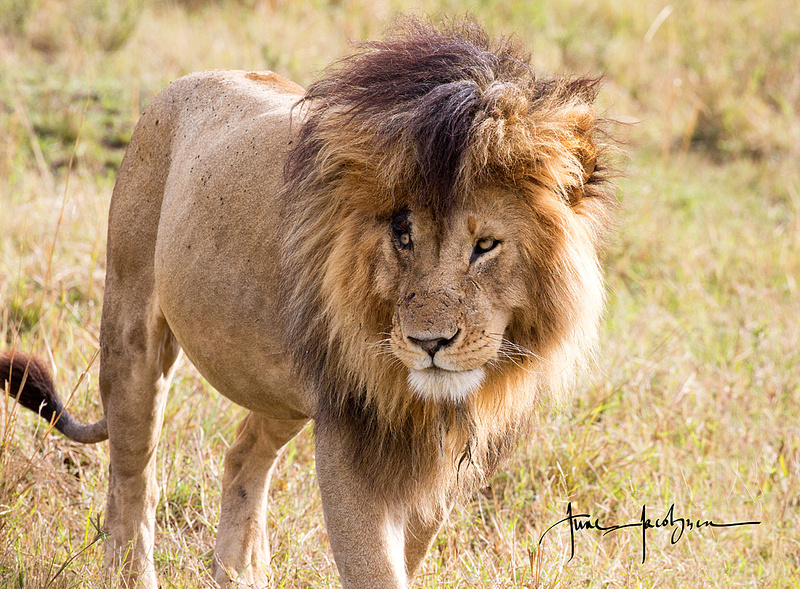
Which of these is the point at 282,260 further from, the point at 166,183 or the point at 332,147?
the point at 166,183

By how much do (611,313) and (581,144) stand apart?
10.4ft

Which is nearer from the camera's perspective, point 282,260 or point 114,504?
point 282,260

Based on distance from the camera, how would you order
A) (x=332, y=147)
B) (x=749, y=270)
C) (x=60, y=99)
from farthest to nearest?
(x=60, y=99)
(x=749, y=270)
(x=332, y=147)

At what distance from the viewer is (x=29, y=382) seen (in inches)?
122

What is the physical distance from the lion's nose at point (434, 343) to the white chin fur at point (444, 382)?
78 mm

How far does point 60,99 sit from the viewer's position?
716 centimetres

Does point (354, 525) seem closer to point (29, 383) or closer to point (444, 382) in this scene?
point (444, 382)

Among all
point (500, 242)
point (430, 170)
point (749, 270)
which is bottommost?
point (749, 270)

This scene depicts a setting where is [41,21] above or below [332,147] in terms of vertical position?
below

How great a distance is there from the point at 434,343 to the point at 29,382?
5.58 ft

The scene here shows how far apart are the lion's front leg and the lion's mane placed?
4cm

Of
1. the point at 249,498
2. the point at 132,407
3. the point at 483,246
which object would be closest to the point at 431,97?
the point at 483,246

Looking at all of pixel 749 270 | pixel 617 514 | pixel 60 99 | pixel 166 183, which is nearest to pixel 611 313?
pixel 749 270

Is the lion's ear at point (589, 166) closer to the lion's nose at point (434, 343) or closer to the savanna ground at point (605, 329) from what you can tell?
the savanna ground at point (605, 329)
